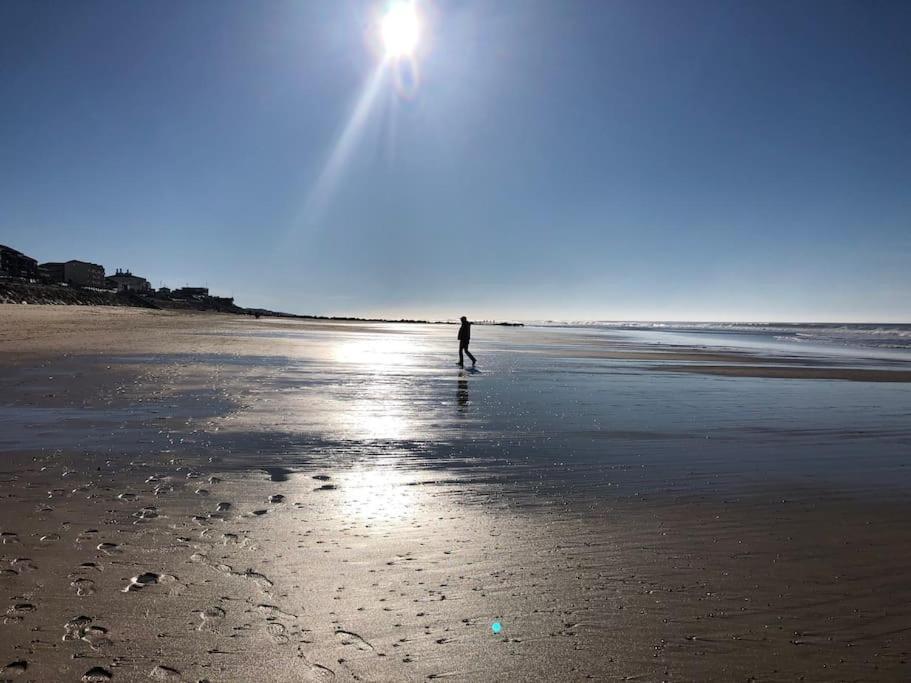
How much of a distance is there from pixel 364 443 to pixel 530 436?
9.95ft

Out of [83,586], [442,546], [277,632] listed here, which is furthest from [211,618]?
[442,546]

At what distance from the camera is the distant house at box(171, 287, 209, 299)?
14570cm

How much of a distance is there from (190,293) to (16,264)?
2548 inches

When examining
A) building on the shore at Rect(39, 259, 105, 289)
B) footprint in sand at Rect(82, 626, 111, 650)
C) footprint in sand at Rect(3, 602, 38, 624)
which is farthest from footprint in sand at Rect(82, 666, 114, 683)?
building on the shore at Rect(39, 259, 105, 289)

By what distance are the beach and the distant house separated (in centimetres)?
14885

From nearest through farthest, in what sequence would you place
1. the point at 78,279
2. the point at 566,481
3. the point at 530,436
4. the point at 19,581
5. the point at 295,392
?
the point at 19,581
the point at 566,481
the point at 530,436
the point at 295,392
the point at 78,279

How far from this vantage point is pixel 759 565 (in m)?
4.79

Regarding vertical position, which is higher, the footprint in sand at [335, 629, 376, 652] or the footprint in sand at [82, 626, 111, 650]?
the footprint in sand at [335, 629, 376, 652]

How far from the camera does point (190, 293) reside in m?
149

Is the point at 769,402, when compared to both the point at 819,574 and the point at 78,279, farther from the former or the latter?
the point at 78,279

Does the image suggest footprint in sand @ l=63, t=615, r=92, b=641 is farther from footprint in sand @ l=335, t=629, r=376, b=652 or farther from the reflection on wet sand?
the reflection on wet sand

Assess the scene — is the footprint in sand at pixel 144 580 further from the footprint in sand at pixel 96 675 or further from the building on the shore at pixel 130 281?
the building on the shore at pixel 130 281

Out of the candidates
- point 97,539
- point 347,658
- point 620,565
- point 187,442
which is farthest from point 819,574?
point 187,442

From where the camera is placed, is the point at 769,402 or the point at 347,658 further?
the point at 769,402
